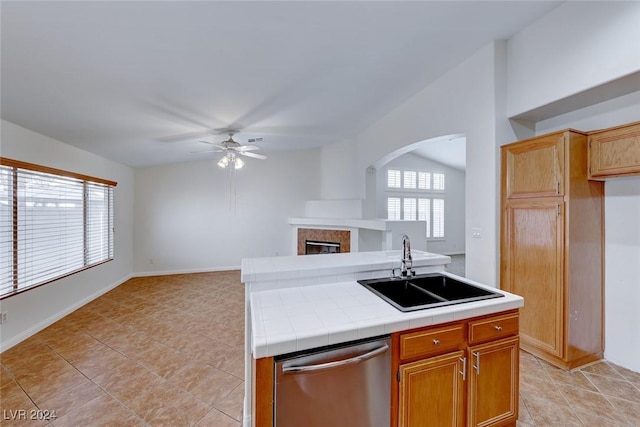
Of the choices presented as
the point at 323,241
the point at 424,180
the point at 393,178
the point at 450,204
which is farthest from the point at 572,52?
the point at 450,204

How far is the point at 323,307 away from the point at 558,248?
7.44ft

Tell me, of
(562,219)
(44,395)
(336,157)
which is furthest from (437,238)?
(44,395)

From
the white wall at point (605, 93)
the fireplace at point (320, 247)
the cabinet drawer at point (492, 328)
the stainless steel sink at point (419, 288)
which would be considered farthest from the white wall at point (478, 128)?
the fireplace at point (320, 247)

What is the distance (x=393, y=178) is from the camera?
7.79 meters

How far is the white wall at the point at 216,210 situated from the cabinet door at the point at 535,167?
15.0 feet

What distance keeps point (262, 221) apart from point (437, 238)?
549 centimetres

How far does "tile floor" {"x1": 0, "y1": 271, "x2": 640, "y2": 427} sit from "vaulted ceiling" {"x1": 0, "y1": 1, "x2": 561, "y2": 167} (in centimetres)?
236

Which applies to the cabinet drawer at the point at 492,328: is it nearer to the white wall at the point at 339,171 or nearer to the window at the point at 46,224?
the window at the point at 46,224

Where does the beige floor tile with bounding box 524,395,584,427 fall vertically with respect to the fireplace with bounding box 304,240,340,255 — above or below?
below

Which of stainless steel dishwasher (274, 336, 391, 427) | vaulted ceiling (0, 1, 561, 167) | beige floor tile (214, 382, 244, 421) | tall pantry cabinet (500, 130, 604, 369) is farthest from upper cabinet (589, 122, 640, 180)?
beige floor tile (214, 382, 244, 421)

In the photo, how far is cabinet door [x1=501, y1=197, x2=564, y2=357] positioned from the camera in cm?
231

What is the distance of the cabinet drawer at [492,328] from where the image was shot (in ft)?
4.72

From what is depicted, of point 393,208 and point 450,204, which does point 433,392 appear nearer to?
point 393,208

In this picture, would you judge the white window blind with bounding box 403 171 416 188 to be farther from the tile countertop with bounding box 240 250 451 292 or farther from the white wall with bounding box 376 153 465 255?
the tile countertop with bounding box 240 250 451 292
